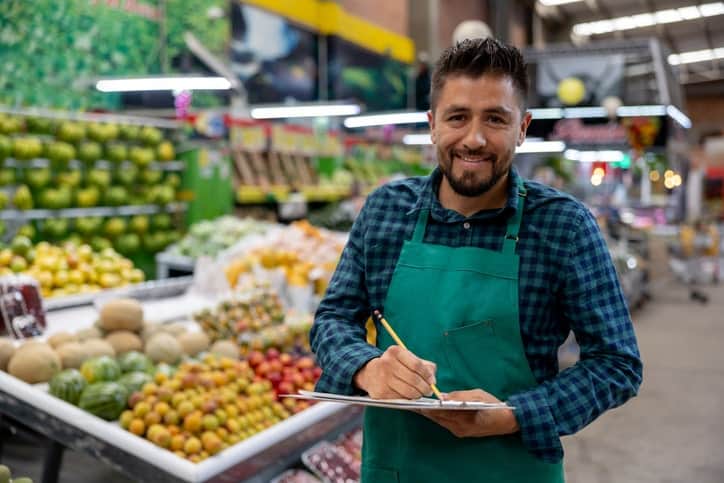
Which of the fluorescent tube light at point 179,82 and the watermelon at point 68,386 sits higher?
the fluorescent tube light at point 179,82

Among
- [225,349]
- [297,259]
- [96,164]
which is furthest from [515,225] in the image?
[96,164]

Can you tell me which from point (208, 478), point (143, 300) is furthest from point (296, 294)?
point (208, 478)

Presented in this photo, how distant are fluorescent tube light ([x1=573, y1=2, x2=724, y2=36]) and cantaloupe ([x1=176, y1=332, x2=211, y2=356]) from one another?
58.8ft

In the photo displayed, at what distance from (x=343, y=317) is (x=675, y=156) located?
15.2 m

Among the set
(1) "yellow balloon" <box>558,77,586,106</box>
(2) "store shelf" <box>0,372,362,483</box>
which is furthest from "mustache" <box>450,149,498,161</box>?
(1) "yellow balloon" <box>558,77,586,106</box>

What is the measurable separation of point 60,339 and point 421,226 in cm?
233

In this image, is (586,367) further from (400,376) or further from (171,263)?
(171,263)

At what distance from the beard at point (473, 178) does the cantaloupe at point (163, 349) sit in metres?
2.20

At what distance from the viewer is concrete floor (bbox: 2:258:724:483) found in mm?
3833

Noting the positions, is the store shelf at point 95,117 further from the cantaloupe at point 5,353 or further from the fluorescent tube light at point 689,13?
the fluorescent tube light at point 689,13

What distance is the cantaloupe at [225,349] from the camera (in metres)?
3.32

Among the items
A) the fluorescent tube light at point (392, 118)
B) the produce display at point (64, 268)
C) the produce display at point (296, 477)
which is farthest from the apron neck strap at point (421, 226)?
the fluorescent tube light at point (392, 118)

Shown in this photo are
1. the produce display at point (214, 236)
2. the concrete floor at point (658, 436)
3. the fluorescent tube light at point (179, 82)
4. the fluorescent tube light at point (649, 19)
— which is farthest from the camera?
the fluorescent tube light at point (649, 19)

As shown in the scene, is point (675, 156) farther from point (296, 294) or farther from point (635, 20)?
point (296, 294)
